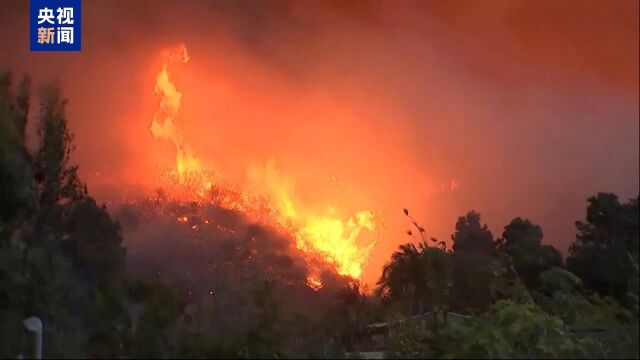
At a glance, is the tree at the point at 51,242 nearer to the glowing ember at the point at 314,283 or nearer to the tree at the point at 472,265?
the tree at the point at 472,265

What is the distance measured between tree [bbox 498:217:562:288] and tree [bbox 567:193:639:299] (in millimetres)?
627

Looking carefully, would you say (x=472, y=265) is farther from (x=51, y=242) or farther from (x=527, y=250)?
(x=51, y=242)

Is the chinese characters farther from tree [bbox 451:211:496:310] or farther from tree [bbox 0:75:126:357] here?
tree [bbox 451:211:496:310]

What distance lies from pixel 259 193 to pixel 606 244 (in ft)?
35.8

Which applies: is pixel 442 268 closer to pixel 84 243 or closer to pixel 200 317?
pixel 200 317

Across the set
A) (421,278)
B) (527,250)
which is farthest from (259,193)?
(421,278)

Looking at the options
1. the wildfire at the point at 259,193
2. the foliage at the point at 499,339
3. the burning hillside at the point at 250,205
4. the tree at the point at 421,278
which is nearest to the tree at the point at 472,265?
the tree at the point at 421,278

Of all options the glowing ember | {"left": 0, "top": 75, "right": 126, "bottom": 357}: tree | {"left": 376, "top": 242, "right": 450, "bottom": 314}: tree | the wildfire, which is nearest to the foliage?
{"left": 376, "top": 242, "right": 450, "bottom": 314}: tree

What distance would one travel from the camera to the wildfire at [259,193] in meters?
23.2

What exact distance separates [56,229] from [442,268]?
20.8ft

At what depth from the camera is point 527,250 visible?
56.9ft

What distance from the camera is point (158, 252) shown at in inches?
738

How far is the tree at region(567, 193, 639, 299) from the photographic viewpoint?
53.3ft

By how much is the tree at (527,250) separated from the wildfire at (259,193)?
5.39m
